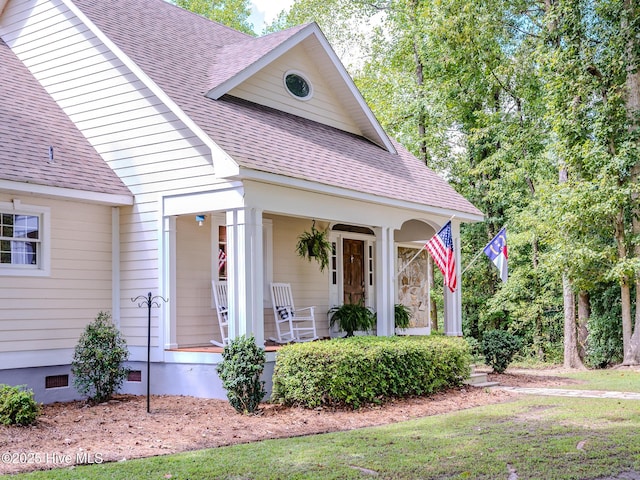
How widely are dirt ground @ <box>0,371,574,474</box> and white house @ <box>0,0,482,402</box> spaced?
1.03 meters

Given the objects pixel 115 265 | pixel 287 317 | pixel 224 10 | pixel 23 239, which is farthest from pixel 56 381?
pixel 224 10

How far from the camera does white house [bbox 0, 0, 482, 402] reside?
10617 millimetres

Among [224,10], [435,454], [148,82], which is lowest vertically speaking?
[435,454]

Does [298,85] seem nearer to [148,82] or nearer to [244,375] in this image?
[148,82]

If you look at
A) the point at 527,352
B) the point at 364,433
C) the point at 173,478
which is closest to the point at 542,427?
the point at 364,433

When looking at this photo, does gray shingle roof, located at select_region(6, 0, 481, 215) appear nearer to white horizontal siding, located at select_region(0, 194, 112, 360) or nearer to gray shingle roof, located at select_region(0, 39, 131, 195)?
gray shingle roof, located at select_region(0, 39, 131, 195)

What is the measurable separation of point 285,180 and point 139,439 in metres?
4.48

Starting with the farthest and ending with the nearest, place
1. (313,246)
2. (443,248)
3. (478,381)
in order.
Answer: (313,246), (443,248), (478,381)

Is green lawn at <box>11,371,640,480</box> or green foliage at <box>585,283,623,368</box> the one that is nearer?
green lawn at <box>11,371,640,480</box>

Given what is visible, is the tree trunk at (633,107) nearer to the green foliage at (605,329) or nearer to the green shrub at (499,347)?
the green foliage at (605,329)

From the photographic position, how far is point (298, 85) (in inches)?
564

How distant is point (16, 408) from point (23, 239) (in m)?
3.17

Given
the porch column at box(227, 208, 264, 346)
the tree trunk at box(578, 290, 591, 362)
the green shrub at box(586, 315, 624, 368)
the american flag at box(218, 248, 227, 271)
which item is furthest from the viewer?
the tree trunk at box(578, 290, 591, 362)

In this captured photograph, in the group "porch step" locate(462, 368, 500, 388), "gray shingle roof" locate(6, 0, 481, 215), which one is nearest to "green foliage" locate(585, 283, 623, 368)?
"gray shingle roof" locate(6, 0, 481, 215)
